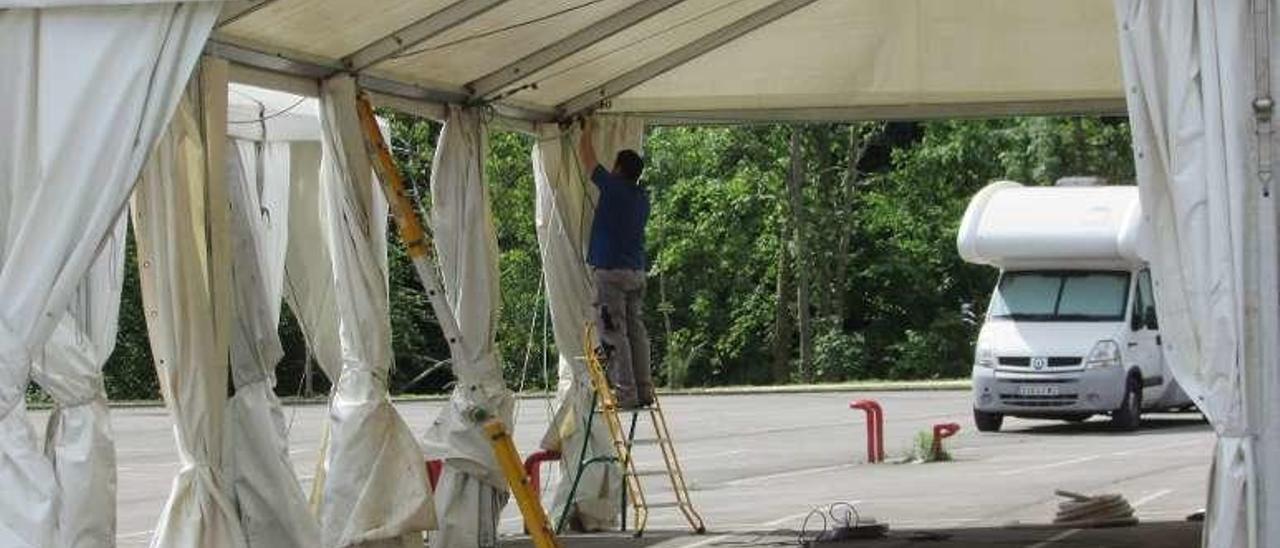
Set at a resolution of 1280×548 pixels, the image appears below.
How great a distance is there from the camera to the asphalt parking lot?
16.8 meters

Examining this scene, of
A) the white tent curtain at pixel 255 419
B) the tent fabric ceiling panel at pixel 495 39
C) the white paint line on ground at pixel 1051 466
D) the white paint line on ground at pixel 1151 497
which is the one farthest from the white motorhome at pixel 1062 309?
the white tent curtain at pixel 255 419

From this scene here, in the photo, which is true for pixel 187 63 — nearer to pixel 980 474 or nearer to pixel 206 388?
pixel 206 388

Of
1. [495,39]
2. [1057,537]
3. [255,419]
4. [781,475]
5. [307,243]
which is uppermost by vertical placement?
[495,39]

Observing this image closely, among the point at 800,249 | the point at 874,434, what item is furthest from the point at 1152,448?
the point at 800,249

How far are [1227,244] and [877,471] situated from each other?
1401 cm

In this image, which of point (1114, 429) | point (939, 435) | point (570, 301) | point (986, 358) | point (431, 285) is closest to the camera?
point (431, 285)

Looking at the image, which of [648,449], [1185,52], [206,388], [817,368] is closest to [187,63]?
[206,388]

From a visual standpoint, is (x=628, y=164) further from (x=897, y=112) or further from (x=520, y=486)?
(x=520, y=486)

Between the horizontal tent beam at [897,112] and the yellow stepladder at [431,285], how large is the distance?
12.3 feet

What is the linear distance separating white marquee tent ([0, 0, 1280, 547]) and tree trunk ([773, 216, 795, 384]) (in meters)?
32.3

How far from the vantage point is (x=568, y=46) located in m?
14.8

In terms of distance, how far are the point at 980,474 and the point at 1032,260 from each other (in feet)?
21.3

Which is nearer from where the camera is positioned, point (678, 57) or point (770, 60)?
point (678, 57)

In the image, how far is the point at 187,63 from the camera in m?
9.16
